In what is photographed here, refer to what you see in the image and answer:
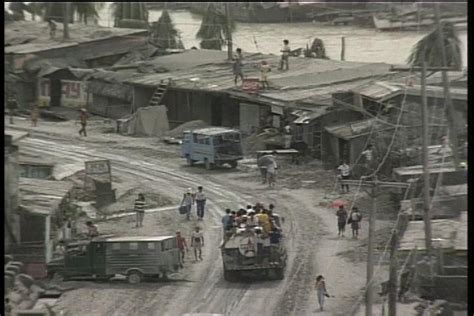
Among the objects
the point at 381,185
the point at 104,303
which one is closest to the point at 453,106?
the point at 381,185

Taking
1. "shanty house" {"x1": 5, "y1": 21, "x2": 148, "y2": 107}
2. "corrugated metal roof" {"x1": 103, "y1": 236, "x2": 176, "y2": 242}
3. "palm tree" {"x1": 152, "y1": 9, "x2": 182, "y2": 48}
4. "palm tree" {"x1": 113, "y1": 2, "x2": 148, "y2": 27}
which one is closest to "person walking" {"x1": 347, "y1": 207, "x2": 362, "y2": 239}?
"corrugated metal roof" {"x1": 103, "y1": 236, "x2": 176, "y2": 242}

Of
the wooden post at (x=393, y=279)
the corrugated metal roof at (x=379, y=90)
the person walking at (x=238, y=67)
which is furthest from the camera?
the person walking at (x=238, y=67)

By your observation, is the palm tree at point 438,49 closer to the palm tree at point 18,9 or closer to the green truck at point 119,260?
the green truck at point 119,260

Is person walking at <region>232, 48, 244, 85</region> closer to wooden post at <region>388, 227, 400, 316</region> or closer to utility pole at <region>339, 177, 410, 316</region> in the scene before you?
utility pole at <region>339, 177, 410, 316</region>

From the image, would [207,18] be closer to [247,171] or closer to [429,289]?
[247,171]

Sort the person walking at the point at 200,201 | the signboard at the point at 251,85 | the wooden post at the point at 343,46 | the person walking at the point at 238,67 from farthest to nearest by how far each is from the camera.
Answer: the wooden post at the point at 343,46
the person walking at the point at 238,67
the signboard at the point at 251,85
the person walking at the point at 200,201

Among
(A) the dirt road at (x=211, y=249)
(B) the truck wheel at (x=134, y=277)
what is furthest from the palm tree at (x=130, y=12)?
(B) the truck wheel at (x=134, y=277)

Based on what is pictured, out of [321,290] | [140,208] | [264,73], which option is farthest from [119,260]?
[264,73]

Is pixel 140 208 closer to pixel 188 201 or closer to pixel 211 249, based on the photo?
pixel 188 201
